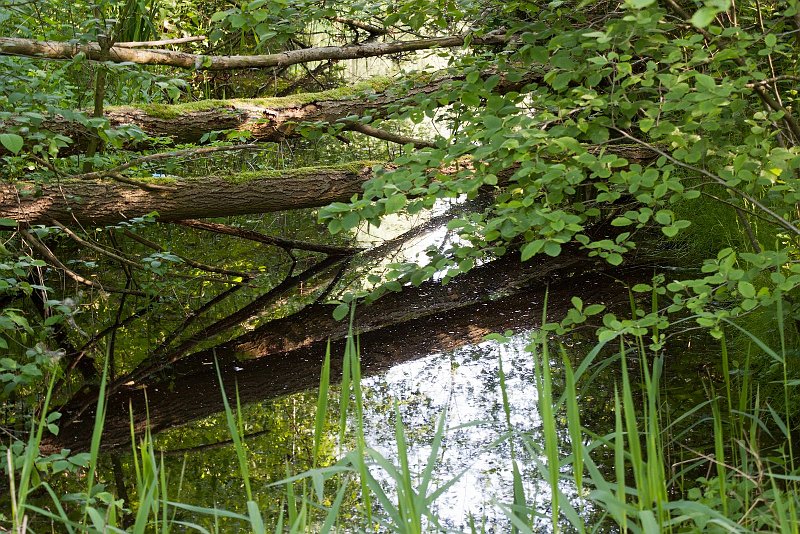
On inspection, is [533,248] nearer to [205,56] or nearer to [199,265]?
[205,56]

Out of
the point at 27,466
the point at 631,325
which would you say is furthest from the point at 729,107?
the point at 27,466

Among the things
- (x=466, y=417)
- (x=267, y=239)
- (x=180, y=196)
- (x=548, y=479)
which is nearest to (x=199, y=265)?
(x=180, y=196)

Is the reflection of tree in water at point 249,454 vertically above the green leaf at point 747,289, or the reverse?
the green leaf at point 747,289

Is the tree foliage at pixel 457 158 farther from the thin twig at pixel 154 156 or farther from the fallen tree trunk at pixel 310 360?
the fallen tree trunk at pixel 310 360

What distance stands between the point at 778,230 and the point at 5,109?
286 centimetres

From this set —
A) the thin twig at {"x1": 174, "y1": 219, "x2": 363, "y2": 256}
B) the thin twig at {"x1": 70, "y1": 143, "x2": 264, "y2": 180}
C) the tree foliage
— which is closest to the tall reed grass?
the tree foliage

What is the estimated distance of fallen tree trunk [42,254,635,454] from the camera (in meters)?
3.02

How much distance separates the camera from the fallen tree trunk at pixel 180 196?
141 inches

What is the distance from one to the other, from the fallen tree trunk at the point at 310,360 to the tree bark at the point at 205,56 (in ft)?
4.01

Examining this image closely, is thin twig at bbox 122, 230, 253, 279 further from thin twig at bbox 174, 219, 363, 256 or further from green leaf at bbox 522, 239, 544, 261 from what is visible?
green leaf at bbox 522, 239, 544, 261

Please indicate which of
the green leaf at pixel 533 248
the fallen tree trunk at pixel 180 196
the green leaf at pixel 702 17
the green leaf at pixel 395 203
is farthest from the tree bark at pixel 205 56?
the green leaf at pixel 702 17

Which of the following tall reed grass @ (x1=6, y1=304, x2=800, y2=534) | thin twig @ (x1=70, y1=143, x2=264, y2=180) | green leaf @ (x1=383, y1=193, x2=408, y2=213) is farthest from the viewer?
thin twig @ (x1=70, y1=143, x2=264, y2=180)

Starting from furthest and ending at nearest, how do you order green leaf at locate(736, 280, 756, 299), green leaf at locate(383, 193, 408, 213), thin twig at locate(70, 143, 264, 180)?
thin twig at locate(70, 143, 264, 180) < green leaf at locate(383, 193, 408, 213) < green leaf at locate(736, 280, 756, 299)

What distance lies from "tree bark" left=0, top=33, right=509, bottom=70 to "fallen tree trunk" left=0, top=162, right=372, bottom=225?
1.74 feet
